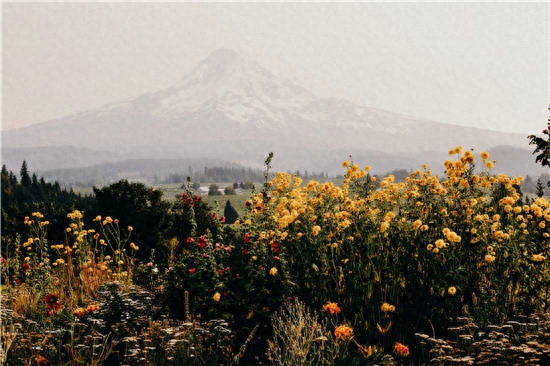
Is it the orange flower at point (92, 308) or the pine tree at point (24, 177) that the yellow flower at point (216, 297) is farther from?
the pine tree at point (24, 177)

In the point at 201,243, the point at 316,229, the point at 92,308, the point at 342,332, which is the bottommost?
the point at 92,308

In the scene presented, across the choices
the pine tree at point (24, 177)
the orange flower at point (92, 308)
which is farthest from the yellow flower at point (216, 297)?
the pine tree at point (24, 177)

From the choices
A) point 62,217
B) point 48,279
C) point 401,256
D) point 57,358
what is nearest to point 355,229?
point 401,256

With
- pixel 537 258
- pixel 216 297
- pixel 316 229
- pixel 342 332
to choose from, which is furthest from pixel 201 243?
pixel 537 258

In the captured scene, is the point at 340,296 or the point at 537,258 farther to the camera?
the point at 340,296

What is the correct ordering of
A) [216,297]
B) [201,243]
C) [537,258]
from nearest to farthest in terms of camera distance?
[537,258] < [216,297] < [201,243]

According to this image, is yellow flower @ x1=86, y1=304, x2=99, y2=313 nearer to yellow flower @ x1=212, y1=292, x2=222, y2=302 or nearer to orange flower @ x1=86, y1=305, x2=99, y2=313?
orange flower @ x1=86, y1=305, x2=99, y2=313

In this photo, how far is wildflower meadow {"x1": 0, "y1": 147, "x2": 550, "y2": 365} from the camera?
484cm

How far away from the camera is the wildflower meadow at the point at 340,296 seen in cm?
484

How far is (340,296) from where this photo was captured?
5.50m

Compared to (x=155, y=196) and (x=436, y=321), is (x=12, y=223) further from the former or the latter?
(x=436, y=321)

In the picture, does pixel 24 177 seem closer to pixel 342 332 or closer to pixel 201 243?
pixel 201 243

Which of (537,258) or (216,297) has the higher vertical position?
(537,258)

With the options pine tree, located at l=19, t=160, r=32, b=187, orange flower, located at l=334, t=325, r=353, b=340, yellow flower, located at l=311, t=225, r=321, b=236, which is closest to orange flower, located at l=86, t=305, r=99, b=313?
yellow flower, located at l=311, t=225, r=321, b=236
